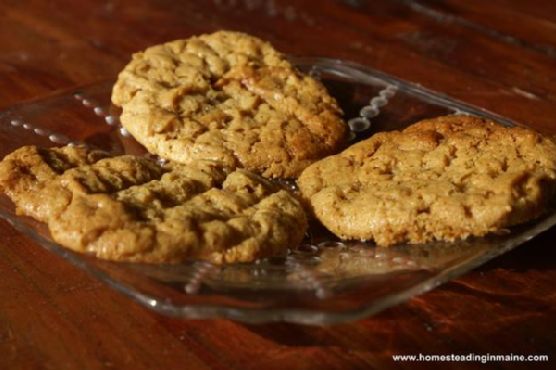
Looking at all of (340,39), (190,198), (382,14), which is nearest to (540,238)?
(190,198)

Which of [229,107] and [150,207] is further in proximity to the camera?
[229,107]

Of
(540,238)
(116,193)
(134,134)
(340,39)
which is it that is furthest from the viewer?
(340,39)

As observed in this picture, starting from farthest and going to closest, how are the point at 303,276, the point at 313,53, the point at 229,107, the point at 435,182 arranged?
1. the point at 313,53
2. the point at 229,107
3. the point at 435,182
4. the point at 303,276

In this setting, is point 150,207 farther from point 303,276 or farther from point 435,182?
point 435,182

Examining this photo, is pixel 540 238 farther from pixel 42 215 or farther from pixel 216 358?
pixel 42 215

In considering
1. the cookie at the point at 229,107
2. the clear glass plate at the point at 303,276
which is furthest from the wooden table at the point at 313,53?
the cookie at the point at 229,107

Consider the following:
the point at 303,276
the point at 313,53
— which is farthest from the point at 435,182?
the point at 313,53
